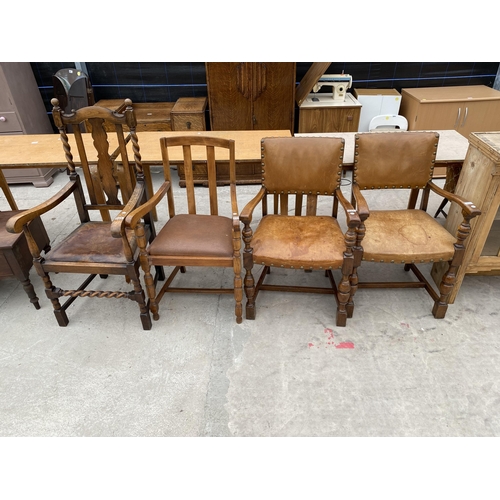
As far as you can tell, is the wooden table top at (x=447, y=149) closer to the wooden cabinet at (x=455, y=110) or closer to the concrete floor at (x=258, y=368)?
the concrete floor at (x=258, y=368)

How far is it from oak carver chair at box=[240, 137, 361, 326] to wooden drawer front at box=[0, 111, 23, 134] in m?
3.05

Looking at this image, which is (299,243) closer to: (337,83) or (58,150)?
(58,150)

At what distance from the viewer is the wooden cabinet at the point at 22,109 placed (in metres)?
3.84

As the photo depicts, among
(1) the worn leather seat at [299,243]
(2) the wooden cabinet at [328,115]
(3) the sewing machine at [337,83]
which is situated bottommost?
(1) the worn leather seat at [299,243]

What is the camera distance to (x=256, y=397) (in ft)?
6.56

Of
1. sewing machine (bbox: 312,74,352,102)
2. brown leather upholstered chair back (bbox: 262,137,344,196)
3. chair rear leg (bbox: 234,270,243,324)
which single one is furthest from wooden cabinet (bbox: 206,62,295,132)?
chair rear leg (bbox: 234,270,243,324)

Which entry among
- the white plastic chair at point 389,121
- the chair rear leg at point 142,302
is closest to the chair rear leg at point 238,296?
the chair rear leg at point 142,302

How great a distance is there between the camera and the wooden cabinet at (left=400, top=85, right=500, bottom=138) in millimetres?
4094

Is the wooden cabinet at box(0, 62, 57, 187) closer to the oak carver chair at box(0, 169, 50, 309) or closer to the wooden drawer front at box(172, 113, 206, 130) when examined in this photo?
the wooden drawer front at box(172, 113, 206, 130)

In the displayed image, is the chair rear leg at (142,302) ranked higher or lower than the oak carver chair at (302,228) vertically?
lower

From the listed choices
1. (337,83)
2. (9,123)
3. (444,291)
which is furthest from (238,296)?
(9,123)

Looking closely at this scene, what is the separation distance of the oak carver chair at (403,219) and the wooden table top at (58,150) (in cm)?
78

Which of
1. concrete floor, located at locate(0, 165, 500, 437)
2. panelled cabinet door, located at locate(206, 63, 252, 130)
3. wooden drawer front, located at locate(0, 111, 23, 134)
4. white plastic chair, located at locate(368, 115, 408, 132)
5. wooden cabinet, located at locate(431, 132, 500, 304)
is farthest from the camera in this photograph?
white plastic chair, located at locate(368, 115, 408, 132)

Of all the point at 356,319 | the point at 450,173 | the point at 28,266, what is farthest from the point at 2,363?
the point at 450,173
